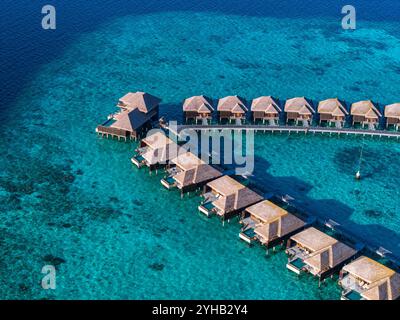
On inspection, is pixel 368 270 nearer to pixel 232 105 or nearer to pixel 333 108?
pixel 333 108

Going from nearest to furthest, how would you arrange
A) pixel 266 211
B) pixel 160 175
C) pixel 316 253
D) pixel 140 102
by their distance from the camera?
pixel 316 253
pixel 266 211
pixel 160 175
pixel 140 102

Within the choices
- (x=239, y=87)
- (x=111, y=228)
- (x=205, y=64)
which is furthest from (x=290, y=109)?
(x=111, y=228)

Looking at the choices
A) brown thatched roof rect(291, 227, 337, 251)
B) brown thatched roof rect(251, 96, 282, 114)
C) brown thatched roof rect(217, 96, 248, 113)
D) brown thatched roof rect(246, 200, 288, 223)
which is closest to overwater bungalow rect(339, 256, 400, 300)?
brown thatched roof rect(291, 227, 337, 251)

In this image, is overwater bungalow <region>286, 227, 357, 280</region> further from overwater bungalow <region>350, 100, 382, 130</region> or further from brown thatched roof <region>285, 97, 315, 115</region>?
overwater bungalow <region>350, 100, 382, 130</region>

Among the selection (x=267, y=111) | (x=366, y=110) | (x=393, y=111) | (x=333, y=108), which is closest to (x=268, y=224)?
(x=267, y=111)

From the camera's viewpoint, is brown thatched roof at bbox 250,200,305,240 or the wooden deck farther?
the wooden deck

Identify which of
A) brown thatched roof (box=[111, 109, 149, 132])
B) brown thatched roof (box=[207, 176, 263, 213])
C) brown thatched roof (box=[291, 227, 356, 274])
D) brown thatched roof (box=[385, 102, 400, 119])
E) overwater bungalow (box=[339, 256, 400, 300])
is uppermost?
brown thatched roof (box=[385, 102, 400, 119])
